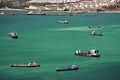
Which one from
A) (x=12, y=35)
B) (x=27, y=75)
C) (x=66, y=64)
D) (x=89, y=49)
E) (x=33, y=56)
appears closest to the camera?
(x=27, y=75)

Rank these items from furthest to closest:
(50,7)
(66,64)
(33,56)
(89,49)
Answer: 1. (50,7)
2. (89,49)
3. (33,56)
4. (66,64)

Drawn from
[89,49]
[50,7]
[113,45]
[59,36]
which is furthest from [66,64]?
[50,7]

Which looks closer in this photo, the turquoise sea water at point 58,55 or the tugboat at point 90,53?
the turquoise sea water at point 58,55

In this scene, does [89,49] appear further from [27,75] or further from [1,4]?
[1,4]

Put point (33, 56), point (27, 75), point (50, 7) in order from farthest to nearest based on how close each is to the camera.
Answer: point (50, 7) → point (33, 56) → point (27, 75)

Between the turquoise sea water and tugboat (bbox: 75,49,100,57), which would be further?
tugboat (bbox: 75,49,100,57)

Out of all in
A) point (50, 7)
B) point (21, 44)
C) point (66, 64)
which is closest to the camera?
point (66, 64)

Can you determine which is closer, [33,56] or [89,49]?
[33,56]

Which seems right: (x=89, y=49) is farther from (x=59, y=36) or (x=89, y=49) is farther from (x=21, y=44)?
(x=59, y=36)

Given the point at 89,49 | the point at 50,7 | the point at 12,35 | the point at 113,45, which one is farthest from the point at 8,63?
the point at 50,7
